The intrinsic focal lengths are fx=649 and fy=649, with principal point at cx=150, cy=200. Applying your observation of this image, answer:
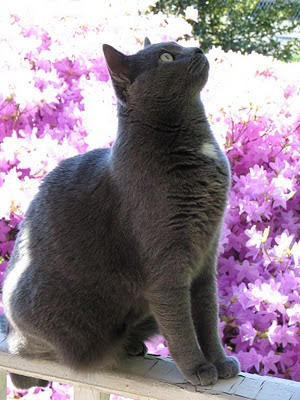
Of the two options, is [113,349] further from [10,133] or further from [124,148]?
[10,133]

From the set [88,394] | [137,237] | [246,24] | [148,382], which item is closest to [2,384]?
[88,394]

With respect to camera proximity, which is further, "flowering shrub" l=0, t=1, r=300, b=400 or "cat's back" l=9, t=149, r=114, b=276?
"flowering shrub" l=0, t=1, r=300, b=400

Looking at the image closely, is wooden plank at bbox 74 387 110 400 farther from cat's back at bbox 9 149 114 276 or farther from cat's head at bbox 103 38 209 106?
cat's head at bbox 103 38 209 106

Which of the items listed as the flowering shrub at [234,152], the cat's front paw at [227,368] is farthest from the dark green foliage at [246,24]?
the cat's front paw at [227,368]

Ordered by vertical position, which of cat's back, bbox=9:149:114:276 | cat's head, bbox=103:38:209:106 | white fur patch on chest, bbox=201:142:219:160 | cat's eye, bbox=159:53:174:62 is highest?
cat's eye, bbox=159:53:174:62

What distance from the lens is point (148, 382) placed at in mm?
1176

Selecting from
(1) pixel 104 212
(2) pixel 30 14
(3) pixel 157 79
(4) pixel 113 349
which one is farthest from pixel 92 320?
(2) pixel 30 14

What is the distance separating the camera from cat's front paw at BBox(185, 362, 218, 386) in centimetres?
116

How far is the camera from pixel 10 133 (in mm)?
2113

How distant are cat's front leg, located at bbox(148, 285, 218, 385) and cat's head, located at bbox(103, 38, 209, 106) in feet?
1.20

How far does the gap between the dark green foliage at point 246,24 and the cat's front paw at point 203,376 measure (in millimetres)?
4741

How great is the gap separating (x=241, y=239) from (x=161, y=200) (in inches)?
23.1

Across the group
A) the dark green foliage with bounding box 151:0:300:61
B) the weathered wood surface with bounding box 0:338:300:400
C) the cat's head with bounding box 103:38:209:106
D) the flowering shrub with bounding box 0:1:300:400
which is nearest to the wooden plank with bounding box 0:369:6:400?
the weathered wood surface with bounding box 0:338:300:400

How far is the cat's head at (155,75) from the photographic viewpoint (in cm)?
→ 122
